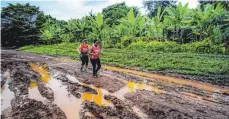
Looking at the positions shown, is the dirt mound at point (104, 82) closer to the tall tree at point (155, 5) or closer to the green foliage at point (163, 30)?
the green foliage at point (163, 30)

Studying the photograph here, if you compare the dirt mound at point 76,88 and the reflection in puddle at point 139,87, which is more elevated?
the dirt mound at point 76,88

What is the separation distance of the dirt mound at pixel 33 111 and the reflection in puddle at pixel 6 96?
0.59 ft

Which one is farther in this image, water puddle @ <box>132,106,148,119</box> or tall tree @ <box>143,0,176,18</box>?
tall tree @ <box>143,0,176,18</box>

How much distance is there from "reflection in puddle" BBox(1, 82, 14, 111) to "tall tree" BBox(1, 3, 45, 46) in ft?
103

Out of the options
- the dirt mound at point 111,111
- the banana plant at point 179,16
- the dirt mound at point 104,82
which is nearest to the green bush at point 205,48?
the banana plant at point 179,16

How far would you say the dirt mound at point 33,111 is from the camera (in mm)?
6020

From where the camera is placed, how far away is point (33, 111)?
639 centimetres

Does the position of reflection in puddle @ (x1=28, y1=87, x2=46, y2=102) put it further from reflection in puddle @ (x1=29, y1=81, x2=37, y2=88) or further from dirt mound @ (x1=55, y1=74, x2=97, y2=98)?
dirt mound @ (x1=55, y1=74, x2=97, y2=98)

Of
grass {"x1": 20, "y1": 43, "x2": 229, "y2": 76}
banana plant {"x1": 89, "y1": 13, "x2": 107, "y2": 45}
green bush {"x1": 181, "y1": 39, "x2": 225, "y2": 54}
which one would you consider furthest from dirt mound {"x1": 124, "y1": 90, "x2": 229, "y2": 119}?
banana plant {"x1": 89, "y1": 13, "x2": 107, "y2": 45}

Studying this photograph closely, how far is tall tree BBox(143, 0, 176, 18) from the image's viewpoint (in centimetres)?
3177

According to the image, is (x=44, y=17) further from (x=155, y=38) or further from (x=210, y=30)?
(x=210, y=30)

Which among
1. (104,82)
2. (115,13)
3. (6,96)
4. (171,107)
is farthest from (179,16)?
(115,13)

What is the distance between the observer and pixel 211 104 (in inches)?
275

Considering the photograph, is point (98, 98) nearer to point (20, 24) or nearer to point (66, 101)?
point (66, 101)
